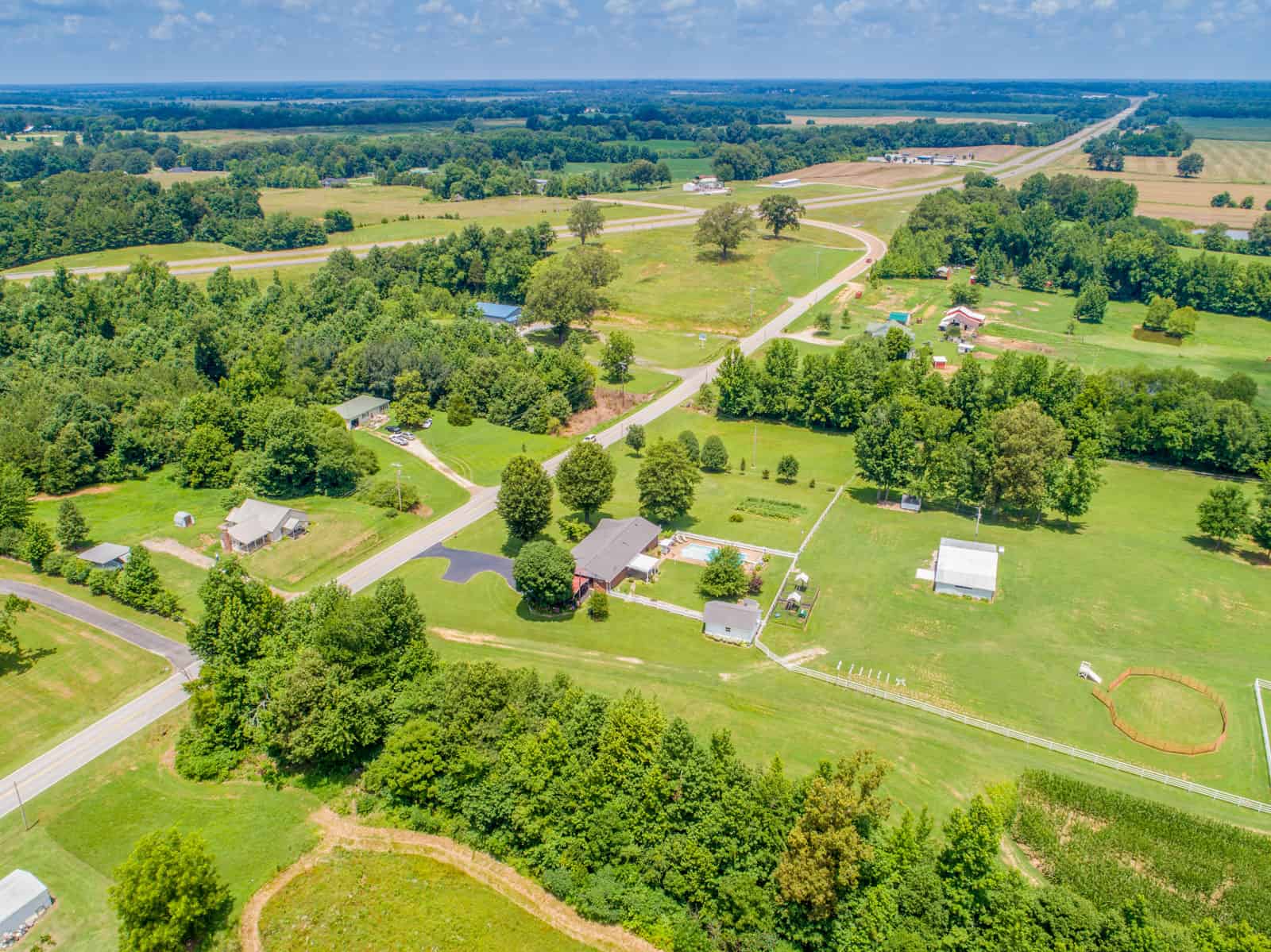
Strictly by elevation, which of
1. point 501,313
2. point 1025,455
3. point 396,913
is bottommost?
point 396,913

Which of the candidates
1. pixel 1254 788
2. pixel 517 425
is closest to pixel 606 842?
pixel 1254 788

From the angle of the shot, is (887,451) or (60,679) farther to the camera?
(887,451)

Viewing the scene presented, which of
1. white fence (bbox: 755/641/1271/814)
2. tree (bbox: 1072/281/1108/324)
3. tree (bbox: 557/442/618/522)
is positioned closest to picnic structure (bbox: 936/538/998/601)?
white fence (bbox: 755/641/1271/814)

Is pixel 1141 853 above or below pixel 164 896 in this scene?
below

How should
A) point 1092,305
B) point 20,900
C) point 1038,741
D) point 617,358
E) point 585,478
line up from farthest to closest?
point 1092,305, point 617,358, point 585,478, point 1038,741, point 20,900

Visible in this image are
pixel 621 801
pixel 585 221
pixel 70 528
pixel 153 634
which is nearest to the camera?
pixel 621 801

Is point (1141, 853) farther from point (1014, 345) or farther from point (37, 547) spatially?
point (1014, 345)

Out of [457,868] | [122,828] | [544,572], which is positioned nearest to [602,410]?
[544,572]
